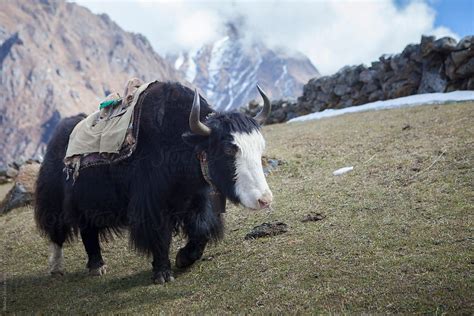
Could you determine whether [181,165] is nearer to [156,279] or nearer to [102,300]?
[156,279]

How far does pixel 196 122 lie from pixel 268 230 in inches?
55.1

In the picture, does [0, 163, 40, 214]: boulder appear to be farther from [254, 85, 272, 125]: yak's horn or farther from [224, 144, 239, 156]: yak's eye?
[224, 144, 239, 156]: yak's eye

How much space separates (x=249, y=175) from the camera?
11.1 ft

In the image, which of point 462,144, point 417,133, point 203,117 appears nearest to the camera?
point 203,117

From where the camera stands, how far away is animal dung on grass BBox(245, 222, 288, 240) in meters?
4.34

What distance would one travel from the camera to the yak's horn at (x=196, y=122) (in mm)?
3395

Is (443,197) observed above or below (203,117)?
below

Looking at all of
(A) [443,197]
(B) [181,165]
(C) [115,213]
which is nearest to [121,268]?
(C) [115,213]

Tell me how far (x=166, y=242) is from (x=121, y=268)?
0.83 m

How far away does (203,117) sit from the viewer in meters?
3.81

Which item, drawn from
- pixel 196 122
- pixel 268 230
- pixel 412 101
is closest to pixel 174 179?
pixel 196 122

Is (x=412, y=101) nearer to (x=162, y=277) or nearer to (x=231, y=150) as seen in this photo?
(x=231, y=150)

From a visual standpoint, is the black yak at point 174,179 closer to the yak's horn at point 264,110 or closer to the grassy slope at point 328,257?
the yak's horn at point 264,110

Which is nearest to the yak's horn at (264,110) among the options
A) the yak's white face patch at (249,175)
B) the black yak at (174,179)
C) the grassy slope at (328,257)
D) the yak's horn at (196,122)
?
the black yak at (174,179)
